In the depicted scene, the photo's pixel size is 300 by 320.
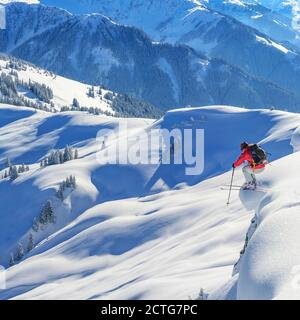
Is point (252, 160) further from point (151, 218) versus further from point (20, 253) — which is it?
point (20, 253)

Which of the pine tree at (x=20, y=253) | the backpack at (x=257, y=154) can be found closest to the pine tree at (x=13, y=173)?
the pine tree at (x=20, y=253)

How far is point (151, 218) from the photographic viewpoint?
1903 inches

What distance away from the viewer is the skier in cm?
2798

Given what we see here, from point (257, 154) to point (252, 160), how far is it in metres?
0.41

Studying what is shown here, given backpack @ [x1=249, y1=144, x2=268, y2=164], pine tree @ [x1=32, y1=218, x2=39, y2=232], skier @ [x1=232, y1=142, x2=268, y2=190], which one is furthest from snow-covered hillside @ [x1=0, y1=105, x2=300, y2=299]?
backpack @ [x1=249, y1=144, x2=268, y2=164]

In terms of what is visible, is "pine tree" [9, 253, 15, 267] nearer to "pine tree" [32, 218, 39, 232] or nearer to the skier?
"pine tree" [32, 218, 39, 232]

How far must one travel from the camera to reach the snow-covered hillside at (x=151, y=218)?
19.2 m

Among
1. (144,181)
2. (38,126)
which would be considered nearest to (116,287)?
(144,181)

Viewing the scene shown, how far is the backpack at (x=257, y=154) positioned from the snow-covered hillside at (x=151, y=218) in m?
1.28

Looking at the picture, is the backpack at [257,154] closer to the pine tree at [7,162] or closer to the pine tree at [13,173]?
the pine tree at [13,173]

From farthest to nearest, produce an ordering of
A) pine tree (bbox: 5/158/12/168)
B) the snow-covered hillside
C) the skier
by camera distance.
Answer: pine tree (bbox: 5/158/12/168) < the skier < the snow-covered hillside

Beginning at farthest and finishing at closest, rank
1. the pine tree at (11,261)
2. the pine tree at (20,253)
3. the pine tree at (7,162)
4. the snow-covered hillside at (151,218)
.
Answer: the pine tree at (7,162)
the pine tree at (20,253)
the pine tree at (11,261)
the snow-covered hillside at (151,218)

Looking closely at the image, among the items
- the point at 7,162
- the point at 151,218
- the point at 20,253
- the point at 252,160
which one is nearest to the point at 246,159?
the point at 252,160

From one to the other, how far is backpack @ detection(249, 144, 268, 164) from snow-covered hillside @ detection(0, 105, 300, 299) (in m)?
1.28
